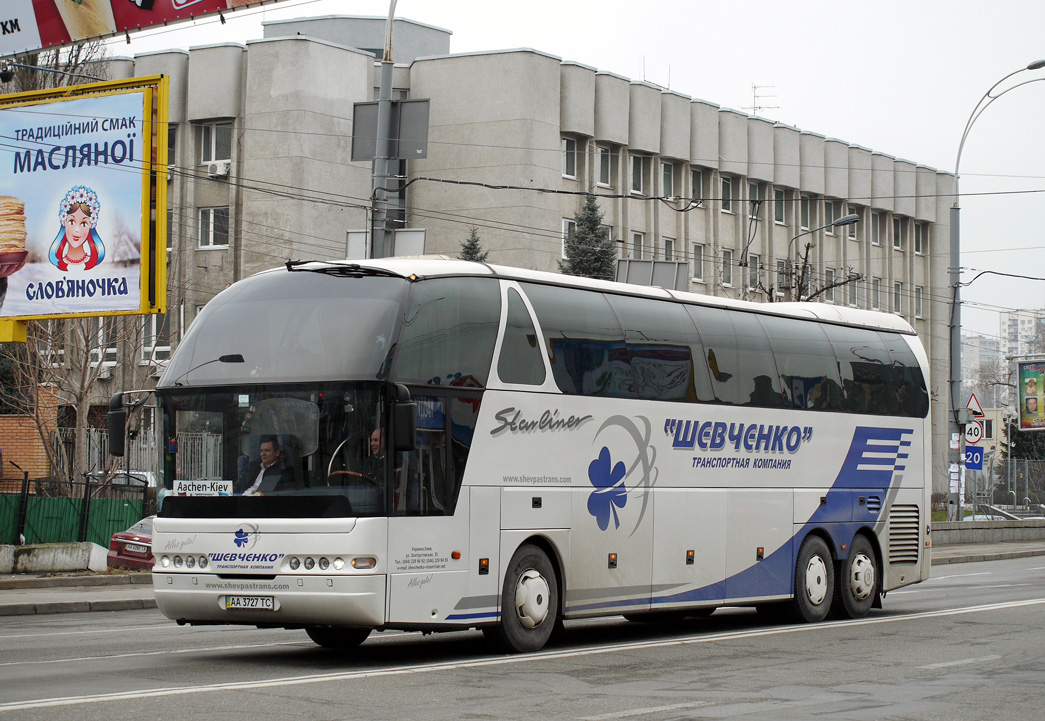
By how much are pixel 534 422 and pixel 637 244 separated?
4082 cm

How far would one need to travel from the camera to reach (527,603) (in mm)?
13141

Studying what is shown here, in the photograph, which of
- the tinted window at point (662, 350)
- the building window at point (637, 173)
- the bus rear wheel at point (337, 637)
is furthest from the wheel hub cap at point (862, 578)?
the building window at point (637, 173)

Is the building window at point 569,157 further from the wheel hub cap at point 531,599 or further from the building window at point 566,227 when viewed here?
the wheel hub cap at point 531,599

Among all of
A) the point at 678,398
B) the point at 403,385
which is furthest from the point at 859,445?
the point at 403,385

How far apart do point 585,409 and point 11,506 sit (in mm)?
16336

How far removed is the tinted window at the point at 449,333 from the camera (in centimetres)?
1230

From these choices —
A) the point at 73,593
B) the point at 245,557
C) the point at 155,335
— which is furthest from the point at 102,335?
the point at 245,557

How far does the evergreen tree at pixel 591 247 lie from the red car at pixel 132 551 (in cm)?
2028

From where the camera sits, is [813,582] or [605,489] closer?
[605,489]

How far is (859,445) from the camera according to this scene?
60.0 feet

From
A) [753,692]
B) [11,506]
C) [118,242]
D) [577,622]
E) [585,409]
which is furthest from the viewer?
[11,506]

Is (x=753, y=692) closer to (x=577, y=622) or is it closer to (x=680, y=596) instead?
(x=680, y=596)

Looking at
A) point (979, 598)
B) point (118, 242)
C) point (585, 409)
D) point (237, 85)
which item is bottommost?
point (979, 598)

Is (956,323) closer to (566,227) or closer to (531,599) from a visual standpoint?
(566,227)
